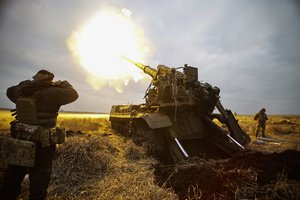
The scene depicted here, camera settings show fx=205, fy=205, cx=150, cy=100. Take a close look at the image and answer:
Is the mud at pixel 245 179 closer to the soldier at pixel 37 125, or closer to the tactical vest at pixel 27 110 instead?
the soldier at pixel 37 125

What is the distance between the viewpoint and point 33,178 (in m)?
3.29

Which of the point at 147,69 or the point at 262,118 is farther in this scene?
the point at 262,118

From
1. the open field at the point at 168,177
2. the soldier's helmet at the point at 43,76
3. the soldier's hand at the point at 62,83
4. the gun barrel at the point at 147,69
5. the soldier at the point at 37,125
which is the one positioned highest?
the gun barrel at the point at 147,69

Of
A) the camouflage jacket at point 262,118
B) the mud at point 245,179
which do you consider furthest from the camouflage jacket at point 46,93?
the camouflage jacket at point 262,118

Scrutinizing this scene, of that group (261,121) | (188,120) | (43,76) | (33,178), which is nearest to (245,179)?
(33,178)

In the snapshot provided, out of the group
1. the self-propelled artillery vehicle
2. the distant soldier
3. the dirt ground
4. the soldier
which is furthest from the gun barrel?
the distant soldier

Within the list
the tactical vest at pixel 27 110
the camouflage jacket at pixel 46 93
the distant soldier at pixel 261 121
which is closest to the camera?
the tactical vest at pixel 27 110

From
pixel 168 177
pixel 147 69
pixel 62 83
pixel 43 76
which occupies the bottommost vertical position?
pixel 168 177

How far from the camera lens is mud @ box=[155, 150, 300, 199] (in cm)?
285

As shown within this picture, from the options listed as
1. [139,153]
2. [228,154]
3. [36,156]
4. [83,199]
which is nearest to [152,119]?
[139,153]

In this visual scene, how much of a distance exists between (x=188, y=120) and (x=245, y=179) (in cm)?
536

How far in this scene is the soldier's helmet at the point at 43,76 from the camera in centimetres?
364

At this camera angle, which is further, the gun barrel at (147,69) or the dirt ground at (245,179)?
the gun barrel at (147,69)

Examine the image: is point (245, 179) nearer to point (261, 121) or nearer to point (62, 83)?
point (62, 83)
